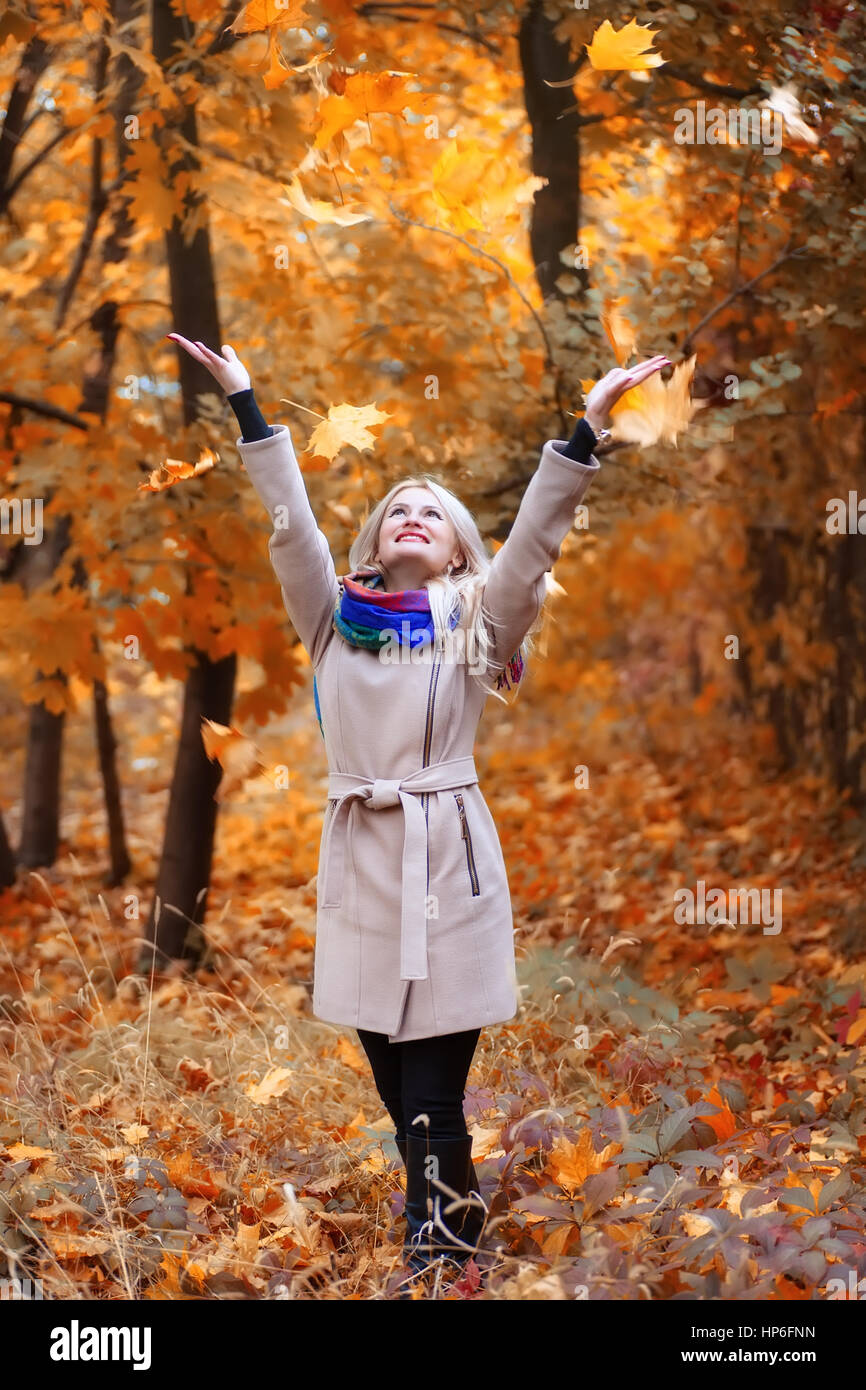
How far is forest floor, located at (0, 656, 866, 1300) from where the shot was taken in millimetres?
2787

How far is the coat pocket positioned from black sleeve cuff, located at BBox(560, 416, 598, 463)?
75 cm

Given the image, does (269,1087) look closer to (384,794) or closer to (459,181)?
(384,794)

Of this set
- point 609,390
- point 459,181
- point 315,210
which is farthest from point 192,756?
point 609,390

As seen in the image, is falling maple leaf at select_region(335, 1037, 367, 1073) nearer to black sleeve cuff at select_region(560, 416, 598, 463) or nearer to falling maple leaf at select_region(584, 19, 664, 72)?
black sleeve cuff at select_region(560, 416, 598, 463)

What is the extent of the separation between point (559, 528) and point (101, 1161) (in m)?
2.06

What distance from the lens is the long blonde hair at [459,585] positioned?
8.99 feet

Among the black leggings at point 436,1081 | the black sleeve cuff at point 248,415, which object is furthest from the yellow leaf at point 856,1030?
the black sleeve cuff at point 248,415

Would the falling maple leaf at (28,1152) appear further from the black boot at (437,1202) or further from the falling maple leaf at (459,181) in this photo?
the falling maple leaf at (459,181)

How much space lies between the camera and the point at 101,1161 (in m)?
3.34

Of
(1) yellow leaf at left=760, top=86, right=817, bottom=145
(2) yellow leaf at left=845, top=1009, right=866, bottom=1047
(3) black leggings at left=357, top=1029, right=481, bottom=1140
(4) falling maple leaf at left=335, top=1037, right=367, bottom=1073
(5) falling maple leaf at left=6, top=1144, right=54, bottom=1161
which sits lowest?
(5) falling maple leaf at left=6, top=1144, right=54, bottom=1161

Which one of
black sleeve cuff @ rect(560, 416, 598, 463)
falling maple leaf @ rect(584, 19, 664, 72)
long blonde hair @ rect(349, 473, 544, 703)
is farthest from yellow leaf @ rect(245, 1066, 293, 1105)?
falling maple leaf @ rect(584, 19, 664, 72)

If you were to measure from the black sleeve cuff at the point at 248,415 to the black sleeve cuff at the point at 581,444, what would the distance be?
657 millimetres

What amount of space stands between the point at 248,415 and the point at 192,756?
3526mm
